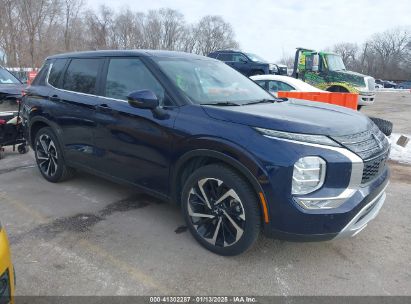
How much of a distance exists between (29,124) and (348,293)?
469cm

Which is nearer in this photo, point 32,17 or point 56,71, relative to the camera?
point 56,71

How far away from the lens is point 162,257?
3180 millimetres

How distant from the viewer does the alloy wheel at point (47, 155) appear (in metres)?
4.97

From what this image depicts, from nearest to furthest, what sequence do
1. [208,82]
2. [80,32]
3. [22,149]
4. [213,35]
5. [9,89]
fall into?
[208,82] → [9,89] → [22,149] → [80,32] → [213,35]

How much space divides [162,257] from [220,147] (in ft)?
3.69

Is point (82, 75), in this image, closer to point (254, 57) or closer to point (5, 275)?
point (5, 275)

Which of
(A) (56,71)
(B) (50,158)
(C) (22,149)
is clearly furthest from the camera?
(C) (22,149)

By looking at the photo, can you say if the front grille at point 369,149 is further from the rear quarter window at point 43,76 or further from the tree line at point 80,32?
the tree line at point 80,32

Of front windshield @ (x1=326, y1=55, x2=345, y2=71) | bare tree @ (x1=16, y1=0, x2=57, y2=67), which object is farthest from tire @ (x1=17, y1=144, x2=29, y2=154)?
bare tree @ (x1=16, y1=0, x2=57, y2=67)

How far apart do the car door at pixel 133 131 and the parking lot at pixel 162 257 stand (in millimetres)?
540

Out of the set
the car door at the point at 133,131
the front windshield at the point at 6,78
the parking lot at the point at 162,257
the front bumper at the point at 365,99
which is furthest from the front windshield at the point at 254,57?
the car door at the point at 133,131

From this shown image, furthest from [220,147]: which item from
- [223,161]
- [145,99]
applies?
[145,99]

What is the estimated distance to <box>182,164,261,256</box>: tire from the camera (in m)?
2.88

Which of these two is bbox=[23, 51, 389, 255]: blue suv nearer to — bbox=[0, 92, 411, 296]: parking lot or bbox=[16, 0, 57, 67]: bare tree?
bbox=[0, 92, 411, 296]: parking lot
